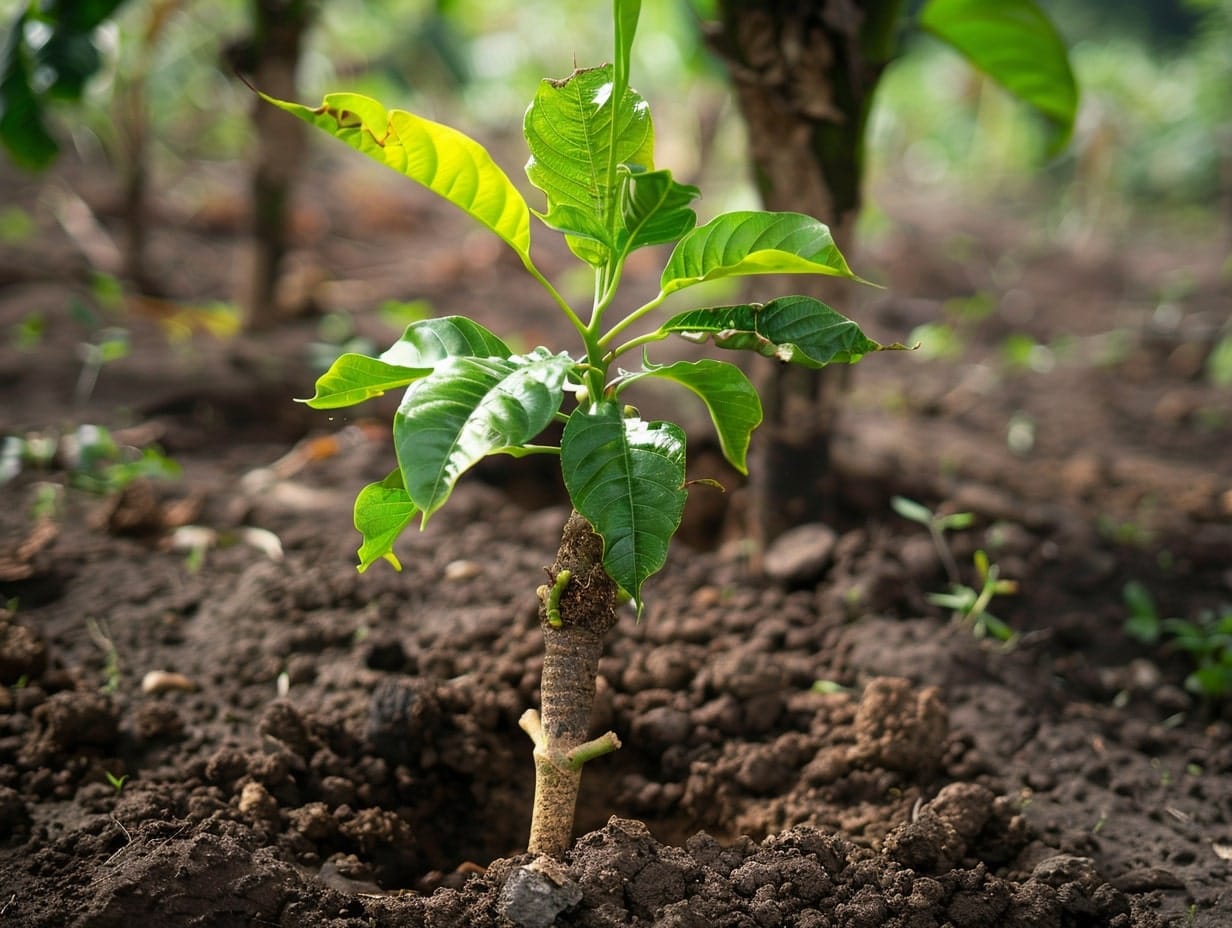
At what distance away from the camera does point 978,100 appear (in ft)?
23.1

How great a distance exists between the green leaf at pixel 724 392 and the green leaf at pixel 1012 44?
1.41 metres

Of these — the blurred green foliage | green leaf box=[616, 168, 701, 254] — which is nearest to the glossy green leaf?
green leaf box=[616, 168, 701, 254]

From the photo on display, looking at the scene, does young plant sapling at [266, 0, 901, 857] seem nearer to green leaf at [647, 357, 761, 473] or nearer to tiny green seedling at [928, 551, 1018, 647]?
green leaf at [647, 357, 761, 473]

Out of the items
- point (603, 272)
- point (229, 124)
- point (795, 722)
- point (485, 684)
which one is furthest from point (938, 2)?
point (229, 124)

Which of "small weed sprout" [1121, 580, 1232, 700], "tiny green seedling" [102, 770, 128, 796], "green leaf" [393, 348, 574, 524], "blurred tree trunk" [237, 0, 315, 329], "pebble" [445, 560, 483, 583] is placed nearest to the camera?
"green leaf" [393, 348, 574, 524]

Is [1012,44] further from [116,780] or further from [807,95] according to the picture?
[116,780]

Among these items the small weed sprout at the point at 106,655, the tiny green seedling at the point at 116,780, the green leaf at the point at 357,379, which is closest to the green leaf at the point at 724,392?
the green leaf at the point at 357,379

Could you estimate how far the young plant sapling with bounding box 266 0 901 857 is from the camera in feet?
4.52

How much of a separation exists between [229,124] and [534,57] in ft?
6.81

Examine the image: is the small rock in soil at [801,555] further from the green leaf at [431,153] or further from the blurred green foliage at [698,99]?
the blurred green foliage at [698,99]

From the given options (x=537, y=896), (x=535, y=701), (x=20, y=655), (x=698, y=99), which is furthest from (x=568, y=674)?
(x=698, y=99)

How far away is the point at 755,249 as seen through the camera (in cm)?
146

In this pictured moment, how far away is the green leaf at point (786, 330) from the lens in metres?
1.48

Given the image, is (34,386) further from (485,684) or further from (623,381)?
(623,381)
